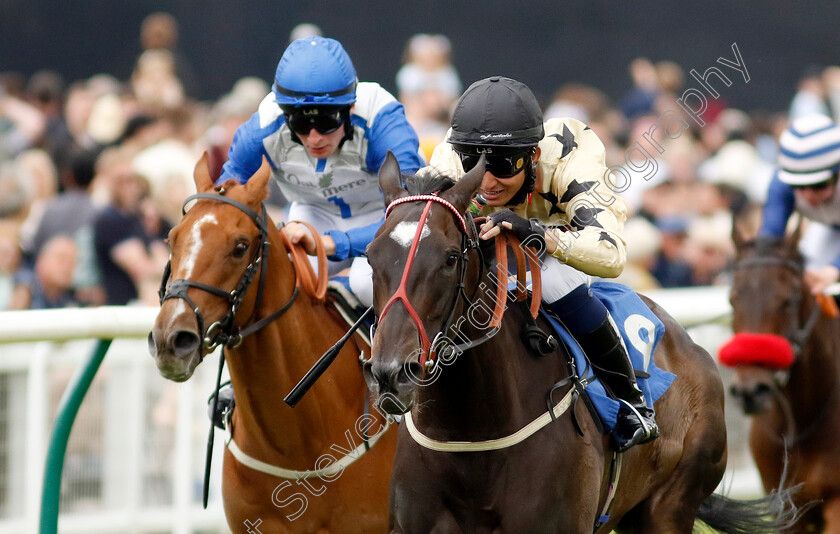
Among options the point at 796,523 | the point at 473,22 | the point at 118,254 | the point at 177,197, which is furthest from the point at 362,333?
the point at 473,22

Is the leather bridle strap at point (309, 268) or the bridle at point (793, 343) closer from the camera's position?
the leather bridle strap at point (309, 268)

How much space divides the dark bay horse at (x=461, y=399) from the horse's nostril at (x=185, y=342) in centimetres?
75

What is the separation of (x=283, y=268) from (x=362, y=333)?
1.35 ft

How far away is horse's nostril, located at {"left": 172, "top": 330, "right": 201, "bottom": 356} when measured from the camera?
3.62m

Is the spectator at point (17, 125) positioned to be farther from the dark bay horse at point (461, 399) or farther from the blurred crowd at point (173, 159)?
the dark bay horse at point (461, 399)

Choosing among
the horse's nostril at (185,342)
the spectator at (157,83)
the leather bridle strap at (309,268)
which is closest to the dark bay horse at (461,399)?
the horse's nostril at (185,342)

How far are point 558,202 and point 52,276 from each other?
400 cm

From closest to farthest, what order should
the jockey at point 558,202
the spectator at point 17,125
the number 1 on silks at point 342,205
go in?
the jockey at point 558,202
the number 1 on silks at point 342,205
the spectator at point 17,125

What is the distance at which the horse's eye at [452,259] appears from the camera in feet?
9.96

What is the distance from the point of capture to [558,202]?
3.81 m

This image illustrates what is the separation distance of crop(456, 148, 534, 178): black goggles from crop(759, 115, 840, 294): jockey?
265 centimetres

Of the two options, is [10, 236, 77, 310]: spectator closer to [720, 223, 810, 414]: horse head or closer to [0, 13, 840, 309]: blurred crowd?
[0, 13, 840, 309]: blurred crowd

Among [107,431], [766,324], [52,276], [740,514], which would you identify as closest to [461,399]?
[740,514]

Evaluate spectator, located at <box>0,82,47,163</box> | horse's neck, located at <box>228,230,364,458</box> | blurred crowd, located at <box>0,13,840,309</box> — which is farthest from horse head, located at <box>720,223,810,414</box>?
spectator, located at <box>0,82,47,163</box>
